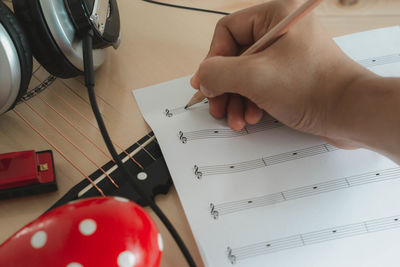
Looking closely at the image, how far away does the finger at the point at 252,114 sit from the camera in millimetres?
505

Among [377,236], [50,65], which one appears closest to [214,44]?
[50,65]

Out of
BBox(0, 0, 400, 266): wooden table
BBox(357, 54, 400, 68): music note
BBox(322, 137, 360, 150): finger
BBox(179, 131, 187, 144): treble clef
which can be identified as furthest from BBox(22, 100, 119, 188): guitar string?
BBox(357, 54, 400, 68): music note

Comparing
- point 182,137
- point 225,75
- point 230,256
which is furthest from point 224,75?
point 230,256

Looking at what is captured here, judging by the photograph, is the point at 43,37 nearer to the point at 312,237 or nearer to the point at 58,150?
the point at 58,150

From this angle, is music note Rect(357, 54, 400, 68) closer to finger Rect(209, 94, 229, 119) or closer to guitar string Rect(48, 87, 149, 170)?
finger Rect(209, 94, 229, 119)

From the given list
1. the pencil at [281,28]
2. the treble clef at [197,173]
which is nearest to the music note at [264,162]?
the treble clef at [197,173]

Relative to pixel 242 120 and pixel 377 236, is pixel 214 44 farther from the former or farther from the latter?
pixel 377 236

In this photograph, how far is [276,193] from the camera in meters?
0.45

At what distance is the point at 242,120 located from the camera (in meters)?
0.51

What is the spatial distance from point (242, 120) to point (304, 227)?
16 cm

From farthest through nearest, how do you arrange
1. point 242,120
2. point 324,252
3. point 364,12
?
point 364,12, point 242,120, point 324,252

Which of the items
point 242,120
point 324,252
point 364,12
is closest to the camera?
point 324,252

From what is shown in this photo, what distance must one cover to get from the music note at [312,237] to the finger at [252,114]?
16cm

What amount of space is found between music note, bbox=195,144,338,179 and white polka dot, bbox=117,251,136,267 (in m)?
0.21
